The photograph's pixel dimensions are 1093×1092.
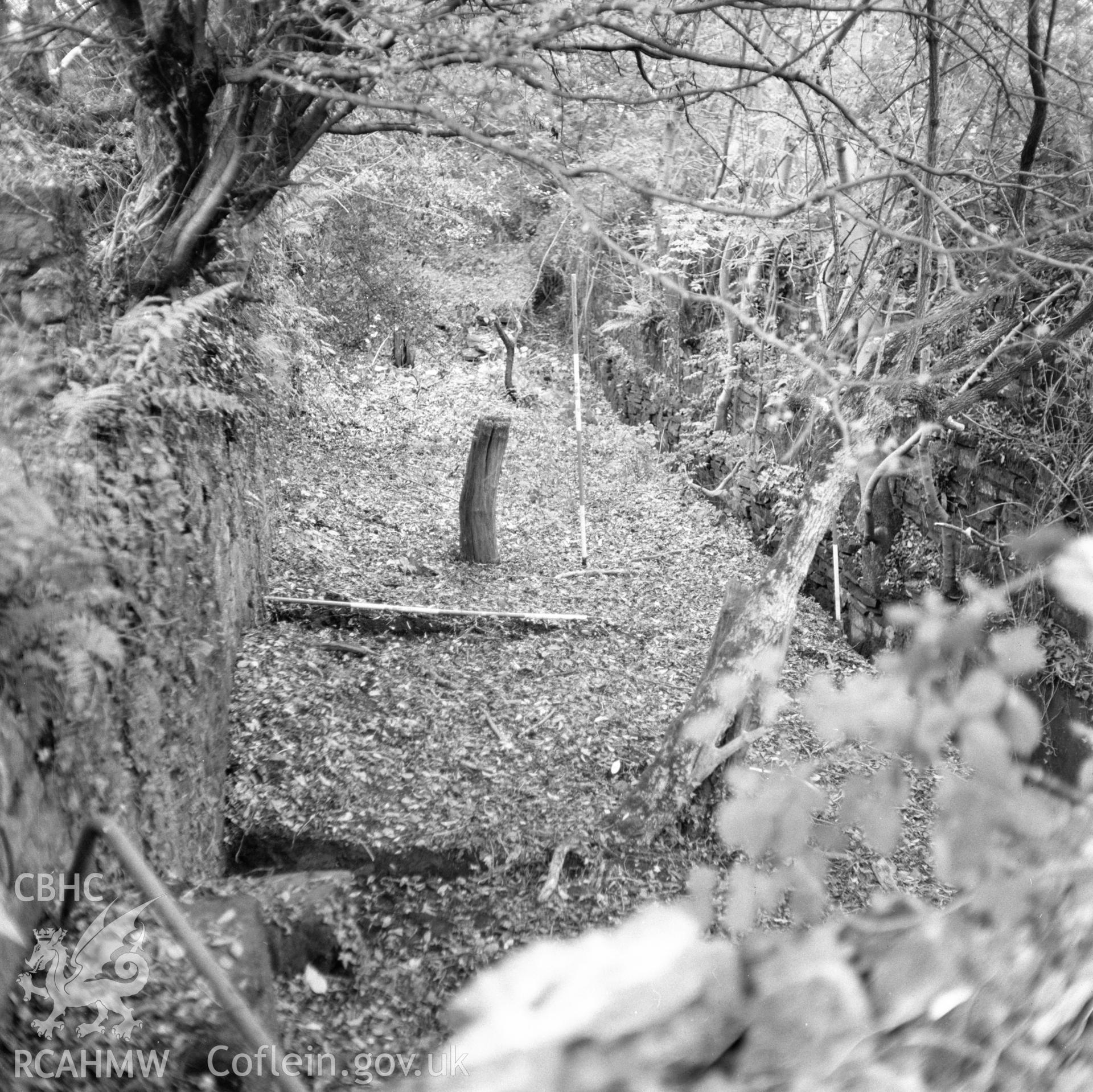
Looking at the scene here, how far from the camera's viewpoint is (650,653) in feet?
18.7

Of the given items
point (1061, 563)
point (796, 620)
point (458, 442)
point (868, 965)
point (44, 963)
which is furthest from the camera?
point (458, 442)

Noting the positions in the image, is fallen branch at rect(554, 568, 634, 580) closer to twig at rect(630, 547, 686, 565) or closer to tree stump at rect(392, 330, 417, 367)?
twig at rect(630, 547, 686, 565)

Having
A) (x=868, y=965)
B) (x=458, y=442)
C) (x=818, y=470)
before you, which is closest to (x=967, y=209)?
(x=818, y=470)

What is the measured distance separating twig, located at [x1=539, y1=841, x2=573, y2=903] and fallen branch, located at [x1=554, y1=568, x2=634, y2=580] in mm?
3496

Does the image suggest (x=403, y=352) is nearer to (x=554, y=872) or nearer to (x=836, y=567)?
(x=836, y=567)

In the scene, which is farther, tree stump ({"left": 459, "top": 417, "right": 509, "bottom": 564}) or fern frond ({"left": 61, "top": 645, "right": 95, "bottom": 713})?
tree stump ({"left": 459, "top": 417, "right": 509, "bottom": 564})

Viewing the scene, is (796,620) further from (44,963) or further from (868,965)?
(868,965)

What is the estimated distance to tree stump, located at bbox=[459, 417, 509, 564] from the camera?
6.90 metres

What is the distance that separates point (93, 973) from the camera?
1.70 meters

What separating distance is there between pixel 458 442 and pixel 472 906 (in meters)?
8.40

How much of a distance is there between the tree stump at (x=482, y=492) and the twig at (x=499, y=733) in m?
2.48

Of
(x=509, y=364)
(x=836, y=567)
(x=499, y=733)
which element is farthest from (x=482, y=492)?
(x=509, y=364)

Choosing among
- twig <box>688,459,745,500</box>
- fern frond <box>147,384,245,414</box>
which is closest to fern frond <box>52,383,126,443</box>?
fern frond <box>147,384,245,414</box>

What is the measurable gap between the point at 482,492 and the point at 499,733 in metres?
2.77
